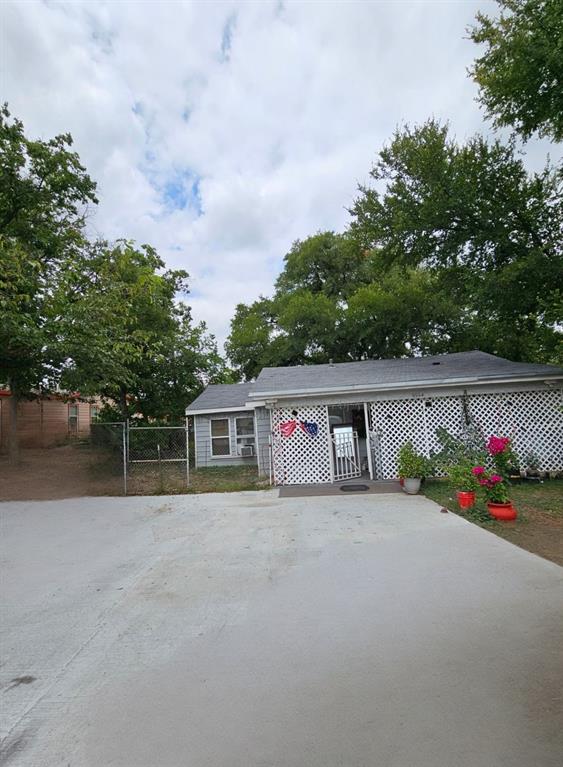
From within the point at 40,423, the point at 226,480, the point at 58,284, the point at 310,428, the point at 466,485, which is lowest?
the point at 226,480

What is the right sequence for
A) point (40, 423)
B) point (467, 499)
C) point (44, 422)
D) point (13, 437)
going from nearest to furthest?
point (467, 499), point (13, 437), point (40, 423), point (44, 422)

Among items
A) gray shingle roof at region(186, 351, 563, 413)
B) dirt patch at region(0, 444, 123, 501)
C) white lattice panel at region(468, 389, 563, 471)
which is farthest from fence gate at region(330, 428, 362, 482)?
dirt patch at region(0, 444, 123, 501)

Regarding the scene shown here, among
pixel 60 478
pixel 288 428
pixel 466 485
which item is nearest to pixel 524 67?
pixel 466 485

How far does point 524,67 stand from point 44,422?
23375 millimetres

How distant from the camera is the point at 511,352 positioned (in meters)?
17.0

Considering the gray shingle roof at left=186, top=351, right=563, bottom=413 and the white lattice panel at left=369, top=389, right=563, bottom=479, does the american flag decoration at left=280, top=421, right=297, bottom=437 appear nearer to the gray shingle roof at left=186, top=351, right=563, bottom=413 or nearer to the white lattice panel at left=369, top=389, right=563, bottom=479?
the gray shingle roof at left=186, top=351, right=563, bottom=413

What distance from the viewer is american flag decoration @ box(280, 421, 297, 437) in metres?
10.2

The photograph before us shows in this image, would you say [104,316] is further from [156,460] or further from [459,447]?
[459,447]

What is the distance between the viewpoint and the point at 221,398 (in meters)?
15.2

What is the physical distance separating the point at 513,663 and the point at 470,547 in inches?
98.0

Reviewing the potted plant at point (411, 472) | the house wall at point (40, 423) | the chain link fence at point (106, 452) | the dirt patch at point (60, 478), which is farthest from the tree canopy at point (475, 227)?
the house wall at point (40, 423)

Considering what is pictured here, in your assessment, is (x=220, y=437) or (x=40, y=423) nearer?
(x=220, y=437)

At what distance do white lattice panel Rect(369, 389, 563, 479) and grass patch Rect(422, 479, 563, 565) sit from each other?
103 centimetres

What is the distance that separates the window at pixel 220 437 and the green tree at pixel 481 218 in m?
8.46
